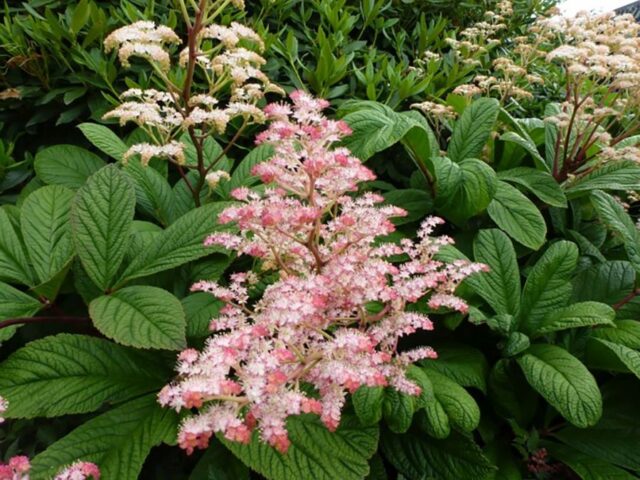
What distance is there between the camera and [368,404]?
1034 mm

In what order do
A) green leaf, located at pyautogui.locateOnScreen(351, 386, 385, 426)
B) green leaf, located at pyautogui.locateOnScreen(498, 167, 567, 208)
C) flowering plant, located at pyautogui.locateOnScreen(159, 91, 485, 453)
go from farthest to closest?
green leaf, located at pyautogui.locateOnScreen(498, 167, 567, 208) → green leaf, located at pyautogui.locateOnScreen(351, 386, 385, 426) → flowering plant, located at pyautogui.locateOnScreen(159, 91, 485, 453)

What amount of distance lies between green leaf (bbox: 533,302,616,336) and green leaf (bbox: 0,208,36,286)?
50.1 inches

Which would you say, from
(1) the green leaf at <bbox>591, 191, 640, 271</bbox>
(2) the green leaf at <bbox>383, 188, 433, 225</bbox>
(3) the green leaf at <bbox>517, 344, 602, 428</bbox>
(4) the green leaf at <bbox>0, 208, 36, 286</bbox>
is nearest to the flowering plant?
(3) the green leaf at <bbox>517, 344, 602, 428</bbox>

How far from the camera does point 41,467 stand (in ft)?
3.19

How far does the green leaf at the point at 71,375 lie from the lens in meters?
1.05

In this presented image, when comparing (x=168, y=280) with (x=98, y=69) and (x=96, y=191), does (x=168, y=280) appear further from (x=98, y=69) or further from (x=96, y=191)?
(x=98, y=69)

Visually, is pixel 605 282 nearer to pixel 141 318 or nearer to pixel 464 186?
pixel 464 186

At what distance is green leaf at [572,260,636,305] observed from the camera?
57.7 inches

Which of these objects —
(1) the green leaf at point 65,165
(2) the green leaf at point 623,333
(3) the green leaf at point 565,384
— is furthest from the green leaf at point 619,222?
(1) the green leaf at point 65,165

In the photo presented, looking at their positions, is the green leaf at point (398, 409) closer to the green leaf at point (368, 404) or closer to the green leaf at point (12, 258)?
the green leaf at point (368, 404)

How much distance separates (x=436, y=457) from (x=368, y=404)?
0.94 feet

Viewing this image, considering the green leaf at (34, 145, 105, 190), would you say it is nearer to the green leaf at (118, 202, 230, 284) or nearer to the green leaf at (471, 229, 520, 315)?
the green leaf at (118, 202, 230, 284)

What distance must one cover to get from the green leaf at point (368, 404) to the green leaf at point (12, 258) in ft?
2.69

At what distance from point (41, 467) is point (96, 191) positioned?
1.97 feet
